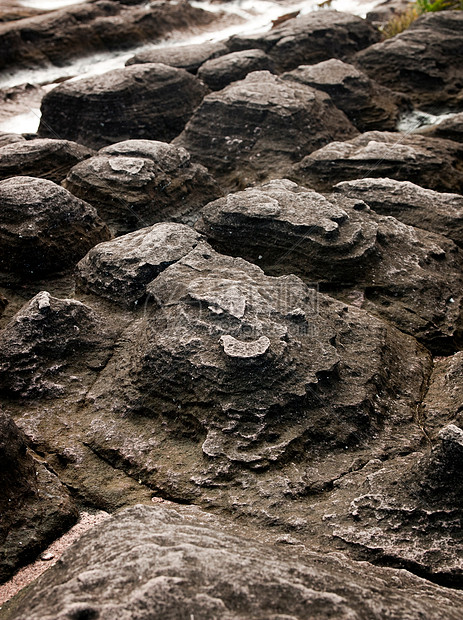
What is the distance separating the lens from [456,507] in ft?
8.28

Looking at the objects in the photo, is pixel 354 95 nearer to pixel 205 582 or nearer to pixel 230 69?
pixel 230 69

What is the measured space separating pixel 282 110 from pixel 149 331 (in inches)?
152

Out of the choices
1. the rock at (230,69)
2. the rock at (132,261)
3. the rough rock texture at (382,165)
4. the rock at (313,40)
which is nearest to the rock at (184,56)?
the rock at (313,40)

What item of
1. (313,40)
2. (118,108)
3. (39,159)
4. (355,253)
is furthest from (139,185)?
(313,40)

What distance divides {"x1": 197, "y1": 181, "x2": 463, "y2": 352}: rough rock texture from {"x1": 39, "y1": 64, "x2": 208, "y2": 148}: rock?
3.05m

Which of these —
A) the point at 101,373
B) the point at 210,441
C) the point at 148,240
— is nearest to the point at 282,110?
the point at 148,240

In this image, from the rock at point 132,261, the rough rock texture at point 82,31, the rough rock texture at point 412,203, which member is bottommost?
the rough rock texture at point 412,203

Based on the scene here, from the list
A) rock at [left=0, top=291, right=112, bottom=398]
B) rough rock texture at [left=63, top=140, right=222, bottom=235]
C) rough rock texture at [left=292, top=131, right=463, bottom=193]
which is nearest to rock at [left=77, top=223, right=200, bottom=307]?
rock at [left=0, top=291, right=112, bottom=398]

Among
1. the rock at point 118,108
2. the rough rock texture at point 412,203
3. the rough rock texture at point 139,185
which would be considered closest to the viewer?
the rough rock texture at point 412,203

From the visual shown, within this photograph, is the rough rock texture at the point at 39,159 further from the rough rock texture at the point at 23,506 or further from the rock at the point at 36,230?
the rough rock texture at the point at 23,506

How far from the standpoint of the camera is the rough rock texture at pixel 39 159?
5375mm

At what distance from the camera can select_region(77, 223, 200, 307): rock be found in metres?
3.84

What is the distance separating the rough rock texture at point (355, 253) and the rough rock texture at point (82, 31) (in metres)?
7.87

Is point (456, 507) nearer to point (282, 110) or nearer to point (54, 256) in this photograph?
point (54, 256)
